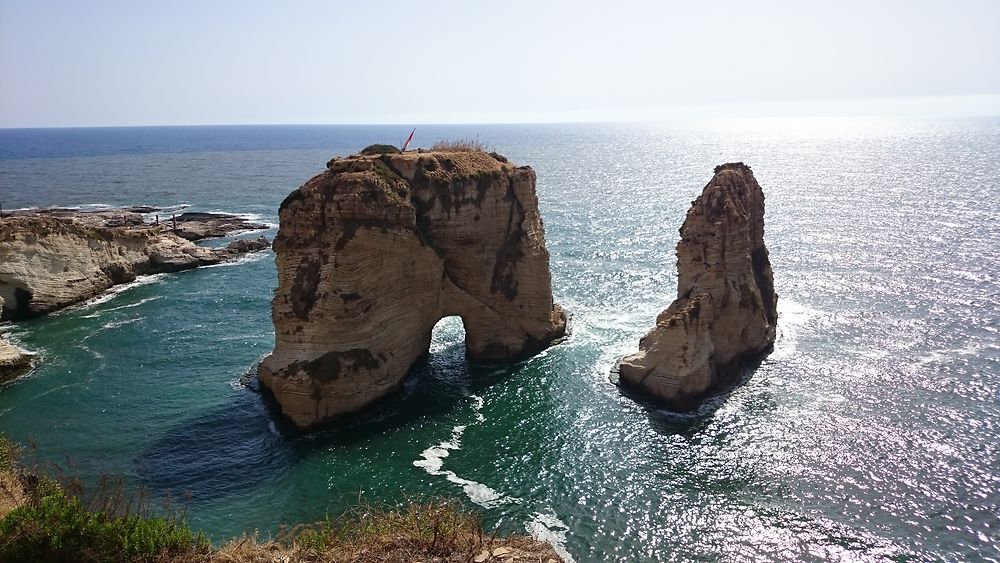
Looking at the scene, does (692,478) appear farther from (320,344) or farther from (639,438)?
(320,344)

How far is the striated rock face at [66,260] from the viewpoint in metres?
54.2

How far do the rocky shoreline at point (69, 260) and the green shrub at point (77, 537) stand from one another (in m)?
28.8

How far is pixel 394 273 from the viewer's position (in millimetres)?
38531

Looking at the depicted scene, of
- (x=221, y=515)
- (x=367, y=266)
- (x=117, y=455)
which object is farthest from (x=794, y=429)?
(x=117, y=455)

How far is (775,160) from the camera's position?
181 m

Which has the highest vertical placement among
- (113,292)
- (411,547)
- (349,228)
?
(349,228)

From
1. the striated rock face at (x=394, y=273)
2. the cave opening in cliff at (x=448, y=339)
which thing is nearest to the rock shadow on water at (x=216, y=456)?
the striated rock face at (x=394, y=273)

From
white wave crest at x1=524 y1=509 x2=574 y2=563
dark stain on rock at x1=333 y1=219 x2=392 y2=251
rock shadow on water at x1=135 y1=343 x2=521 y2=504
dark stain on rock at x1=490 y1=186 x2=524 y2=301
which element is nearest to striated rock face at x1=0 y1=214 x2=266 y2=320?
rock shadow on water at x1=135 y1=343 x2=521 y2=504

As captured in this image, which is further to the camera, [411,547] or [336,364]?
[336,364]

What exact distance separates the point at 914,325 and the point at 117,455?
51.0 m

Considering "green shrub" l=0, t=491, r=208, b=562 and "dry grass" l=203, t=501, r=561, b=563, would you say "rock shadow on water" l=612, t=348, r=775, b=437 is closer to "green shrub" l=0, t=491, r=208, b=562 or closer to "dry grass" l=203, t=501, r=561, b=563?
"dry grass" l=203, t=501, r=561, b=563

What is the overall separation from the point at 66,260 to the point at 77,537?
49.0 meters

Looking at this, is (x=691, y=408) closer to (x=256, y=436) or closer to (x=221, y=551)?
(x=256, y=436)

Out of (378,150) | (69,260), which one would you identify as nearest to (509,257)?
(378,150)
